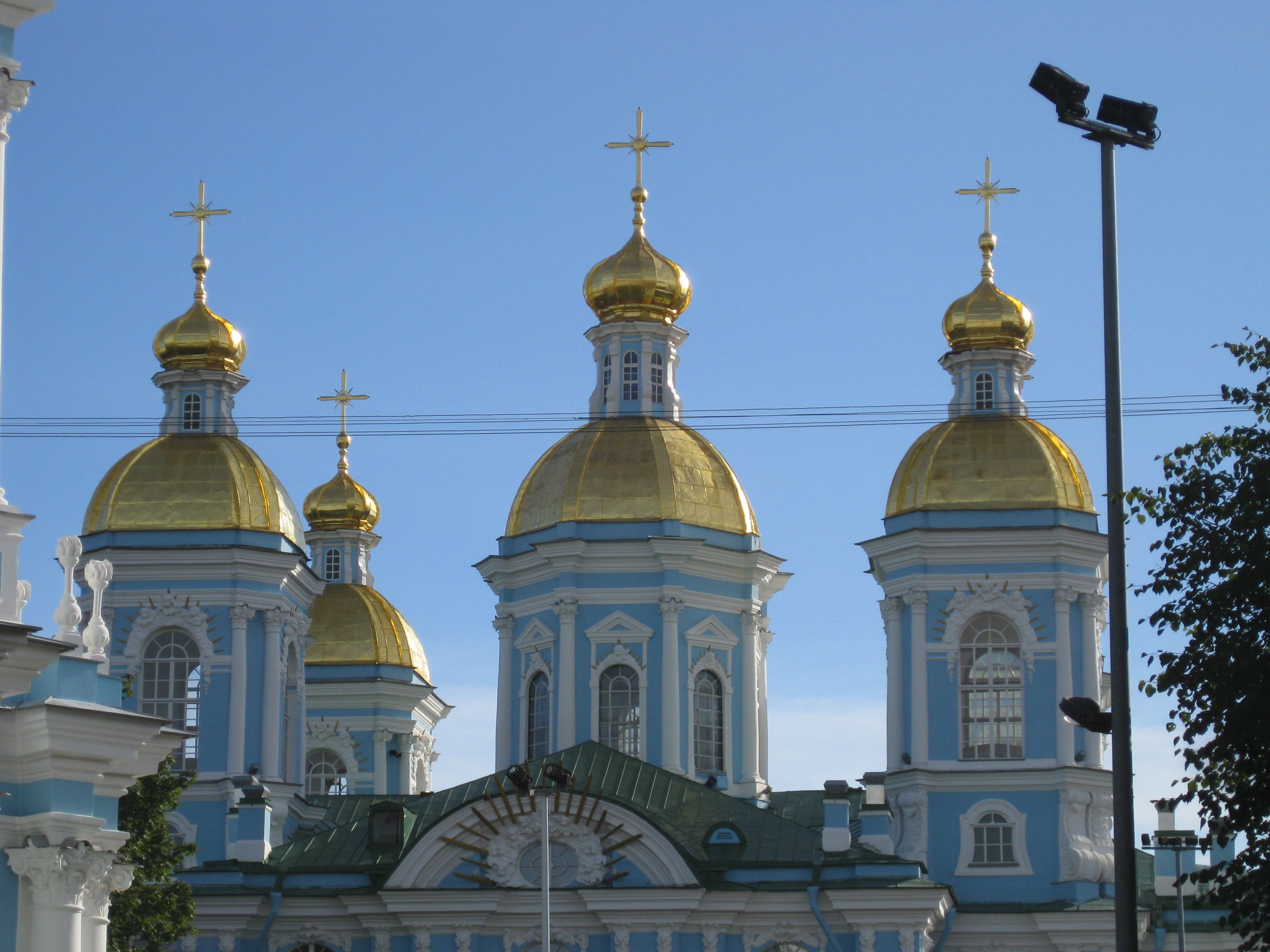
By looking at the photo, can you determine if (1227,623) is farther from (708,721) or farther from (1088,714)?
(708,721)

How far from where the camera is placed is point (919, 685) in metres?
37.1

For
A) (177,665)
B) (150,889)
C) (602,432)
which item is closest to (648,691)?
(602,432)

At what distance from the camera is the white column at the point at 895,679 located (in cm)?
3744

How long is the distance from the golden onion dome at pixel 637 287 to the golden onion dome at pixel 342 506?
11125 millimetres

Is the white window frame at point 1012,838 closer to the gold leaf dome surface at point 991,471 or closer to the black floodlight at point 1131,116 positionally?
the gold leaf dome surface at point 991,471

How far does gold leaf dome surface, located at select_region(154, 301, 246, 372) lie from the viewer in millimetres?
39375

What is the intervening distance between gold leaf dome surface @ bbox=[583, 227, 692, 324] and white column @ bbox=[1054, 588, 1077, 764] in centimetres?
854


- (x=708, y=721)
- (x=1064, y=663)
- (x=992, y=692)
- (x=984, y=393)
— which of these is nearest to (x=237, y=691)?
(x=708, y=721)

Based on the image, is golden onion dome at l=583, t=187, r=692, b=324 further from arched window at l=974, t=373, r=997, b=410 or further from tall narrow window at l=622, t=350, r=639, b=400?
arched window at l=974, t=373, r=997, b=410

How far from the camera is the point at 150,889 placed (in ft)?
Answer: 92.6

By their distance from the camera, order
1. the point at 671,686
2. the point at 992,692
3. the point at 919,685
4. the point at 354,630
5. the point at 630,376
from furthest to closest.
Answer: the point at 354,630, the point at 630,376, the point at 671,686, the point at 992,692, the point at 919,685

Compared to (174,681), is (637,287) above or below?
above

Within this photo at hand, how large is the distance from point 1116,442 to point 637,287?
81.5 ft

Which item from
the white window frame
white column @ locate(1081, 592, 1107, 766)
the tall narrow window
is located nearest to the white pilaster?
the tall narrow window
